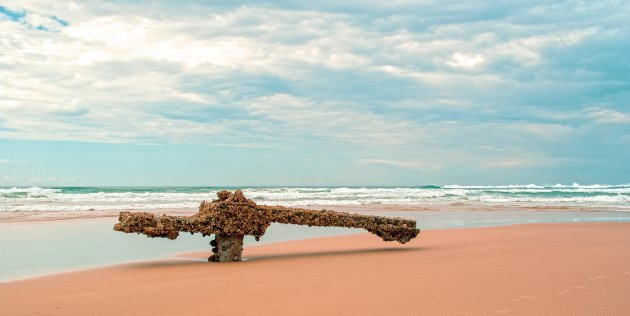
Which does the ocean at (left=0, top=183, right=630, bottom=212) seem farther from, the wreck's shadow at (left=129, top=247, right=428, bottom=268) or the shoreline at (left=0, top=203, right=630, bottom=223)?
the wreck's shadow at (left=129, top=247, right=428, bottom=268)

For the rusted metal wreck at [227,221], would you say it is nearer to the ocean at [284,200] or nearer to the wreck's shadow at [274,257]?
the wreck's shadow at [274,257]

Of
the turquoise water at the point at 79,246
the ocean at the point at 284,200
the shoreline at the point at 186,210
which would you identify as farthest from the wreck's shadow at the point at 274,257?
the ocean at the point at 284,200

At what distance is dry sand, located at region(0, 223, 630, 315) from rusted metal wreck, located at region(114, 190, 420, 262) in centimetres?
46

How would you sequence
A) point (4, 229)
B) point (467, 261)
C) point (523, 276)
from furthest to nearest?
point (4, 229) → point (467, 261) → point (523, 276)

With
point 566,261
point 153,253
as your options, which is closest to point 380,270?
point 566,261

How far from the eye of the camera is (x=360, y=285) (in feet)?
18.1

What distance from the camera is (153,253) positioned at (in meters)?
9.13

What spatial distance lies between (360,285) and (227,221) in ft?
9.49

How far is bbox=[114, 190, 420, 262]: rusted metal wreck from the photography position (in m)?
7.16

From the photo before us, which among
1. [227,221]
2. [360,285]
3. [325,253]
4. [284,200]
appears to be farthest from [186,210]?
[360,285]

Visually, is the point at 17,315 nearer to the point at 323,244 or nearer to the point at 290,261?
the point at 290,261

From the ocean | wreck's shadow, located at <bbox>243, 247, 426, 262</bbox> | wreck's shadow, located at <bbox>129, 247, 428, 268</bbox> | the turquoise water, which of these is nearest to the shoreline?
the ocean

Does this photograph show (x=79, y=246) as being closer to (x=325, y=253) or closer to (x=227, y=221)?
(x=227, y=221)

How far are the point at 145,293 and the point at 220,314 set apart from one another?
1.42 metres
